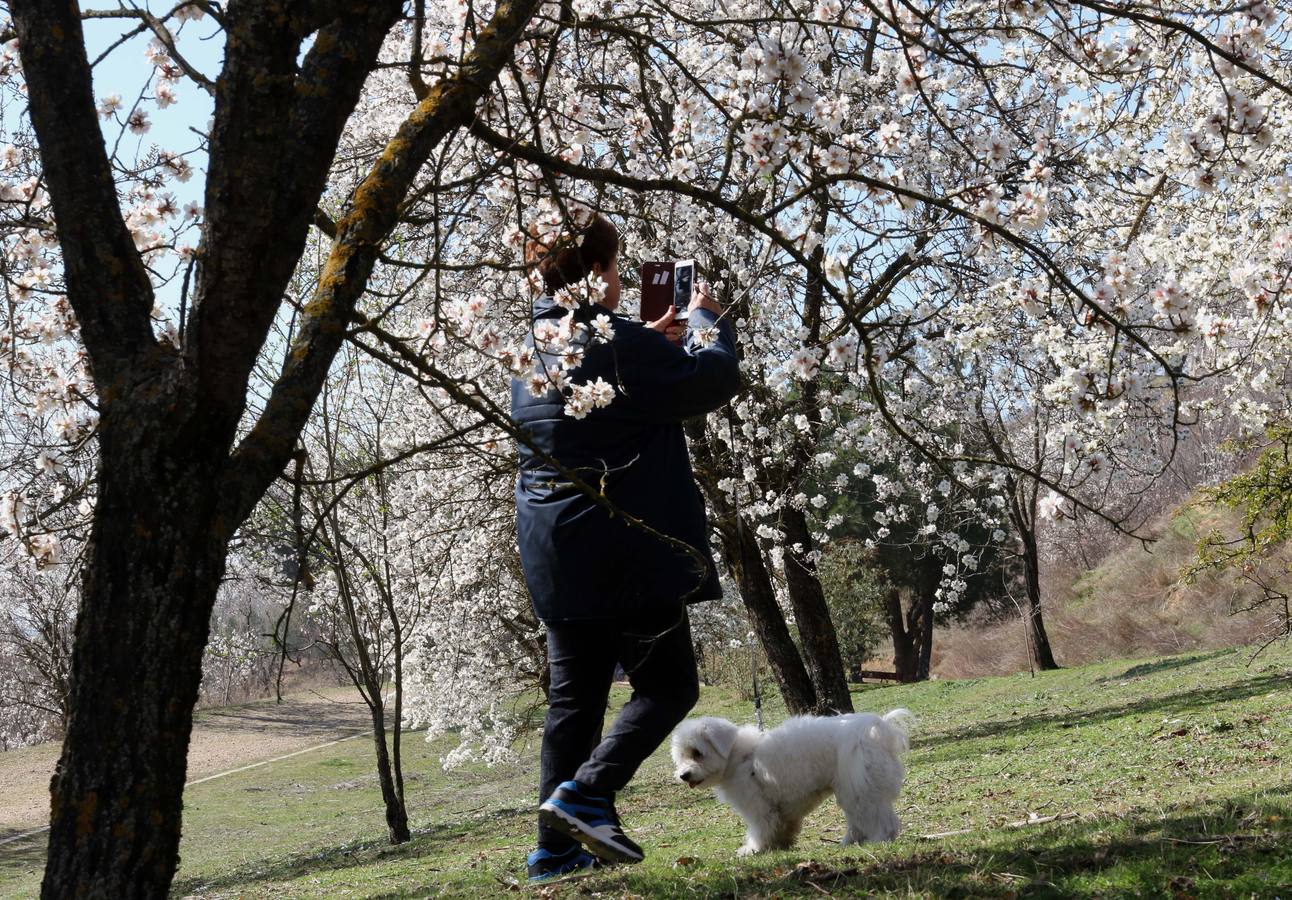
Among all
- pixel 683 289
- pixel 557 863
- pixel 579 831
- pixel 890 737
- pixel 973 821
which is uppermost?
pixel 683 289

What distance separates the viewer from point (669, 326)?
4801 mm

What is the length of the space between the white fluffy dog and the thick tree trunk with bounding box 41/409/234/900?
243 centimetres

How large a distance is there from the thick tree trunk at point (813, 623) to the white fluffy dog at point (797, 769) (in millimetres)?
6249

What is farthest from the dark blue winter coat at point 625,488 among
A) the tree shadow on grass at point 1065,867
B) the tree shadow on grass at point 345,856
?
the tree shadow on grass at point 345,856

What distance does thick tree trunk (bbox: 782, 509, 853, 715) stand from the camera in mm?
11109

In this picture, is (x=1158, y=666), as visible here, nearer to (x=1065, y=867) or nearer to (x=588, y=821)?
(x=588, y=821)

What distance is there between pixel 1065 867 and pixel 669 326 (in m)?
2.49

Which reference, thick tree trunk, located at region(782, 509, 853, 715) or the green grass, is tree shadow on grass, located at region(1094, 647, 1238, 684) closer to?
the green grass

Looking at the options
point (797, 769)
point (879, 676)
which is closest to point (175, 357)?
point (797, 769)

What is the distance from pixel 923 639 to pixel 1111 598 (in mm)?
5347

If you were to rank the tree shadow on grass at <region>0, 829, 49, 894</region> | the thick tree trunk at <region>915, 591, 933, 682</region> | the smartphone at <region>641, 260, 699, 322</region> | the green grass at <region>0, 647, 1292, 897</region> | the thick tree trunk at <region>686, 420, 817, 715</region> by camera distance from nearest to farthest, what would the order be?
1. the green grass at <region>0, 647, 1292, 897</region>
2. the smartphone at <region>641, 260, 699, 322</region>
3. the thick tree trunk at <region>686, 420, 817, 715</region>
4. the tree shadow on grass at <region>0, 829, 49, 894</region>
5. the thick tree trunk at <region>915, 591, 933, 682</region>

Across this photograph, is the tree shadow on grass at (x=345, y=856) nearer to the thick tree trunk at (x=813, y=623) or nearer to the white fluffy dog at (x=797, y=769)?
the thick tree trunk at (x=813, y=623)

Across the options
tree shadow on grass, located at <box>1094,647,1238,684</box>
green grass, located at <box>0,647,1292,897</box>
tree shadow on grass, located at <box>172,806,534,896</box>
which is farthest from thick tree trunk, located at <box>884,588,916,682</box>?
tree shadow on grass, located at <box>172,806,534,896</box>

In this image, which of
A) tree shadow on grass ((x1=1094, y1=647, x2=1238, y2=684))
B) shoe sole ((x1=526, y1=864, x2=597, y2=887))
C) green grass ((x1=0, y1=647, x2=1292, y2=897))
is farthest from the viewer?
tree shadow on grass ((x1=1094, y1=647, x2=1238, y2=684))
